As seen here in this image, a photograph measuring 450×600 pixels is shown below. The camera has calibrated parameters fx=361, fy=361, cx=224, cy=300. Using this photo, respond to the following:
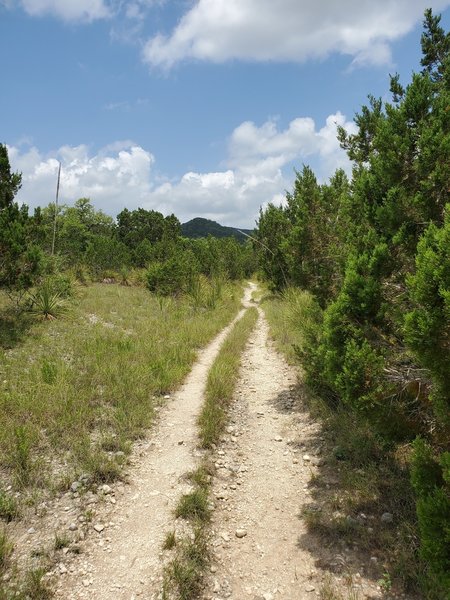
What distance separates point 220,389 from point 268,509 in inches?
119

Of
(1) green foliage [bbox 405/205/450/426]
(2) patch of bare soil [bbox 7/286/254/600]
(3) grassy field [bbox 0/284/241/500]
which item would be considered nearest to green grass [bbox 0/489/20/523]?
(3) grassy field [bbox 0/284/241/500]

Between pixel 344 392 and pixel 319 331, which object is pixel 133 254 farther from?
pixel 344 392

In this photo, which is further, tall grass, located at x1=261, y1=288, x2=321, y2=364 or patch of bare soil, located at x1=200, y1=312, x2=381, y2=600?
tall grass, located at x1=261, y1=288, x2=321, y2=364

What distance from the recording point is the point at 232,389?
7246 millimetres

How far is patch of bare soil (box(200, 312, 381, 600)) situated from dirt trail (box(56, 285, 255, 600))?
0.49 meters

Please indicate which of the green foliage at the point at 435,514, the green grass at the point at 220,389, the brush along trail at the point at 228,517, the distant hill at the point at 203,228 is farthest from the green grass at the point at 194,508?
the distant hill at the point at 203,228

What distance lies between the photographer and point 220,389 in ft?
22.4

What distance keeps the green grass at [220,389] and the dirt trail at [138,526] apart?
233 mm

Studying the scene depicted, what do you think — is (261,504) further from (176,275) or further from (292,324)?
(176,275)

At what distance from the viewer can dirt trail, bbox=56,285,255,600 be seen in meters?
2.89

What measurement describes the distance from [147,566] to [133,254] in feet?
106

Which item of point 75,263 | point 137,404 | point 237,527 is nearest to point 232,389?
point 137,404

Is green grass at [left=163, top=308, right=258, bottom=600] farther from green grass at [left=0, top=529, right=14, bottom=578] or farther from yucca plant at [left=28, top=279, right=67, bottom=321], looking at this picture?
yucca plant at [left=28, top=279, right=67, bottom=321]

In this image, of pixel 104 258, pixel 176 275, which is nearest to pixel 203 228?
pixel 104 258
